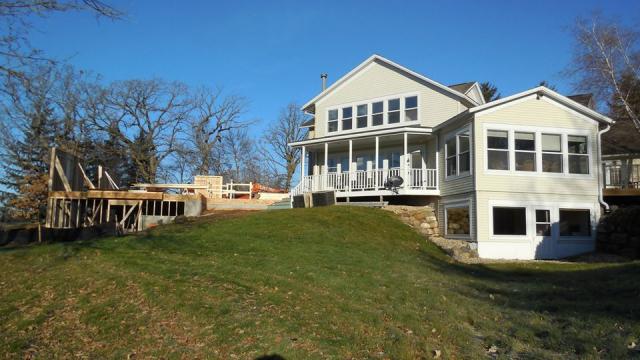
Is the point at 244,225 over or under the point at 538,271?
over

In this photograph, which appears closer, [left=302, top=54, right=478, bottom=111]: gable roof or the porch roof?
the porch roof

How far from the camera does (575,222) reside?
17.6m

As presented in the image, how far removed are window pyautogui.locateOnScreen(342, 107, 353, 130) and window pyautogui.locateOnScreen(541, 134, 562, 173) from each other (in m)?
10.0

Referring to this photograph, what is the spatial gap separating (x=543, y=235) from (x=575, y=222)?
1478 mm

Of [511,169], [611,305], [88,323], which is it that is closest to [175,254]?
[88,323]

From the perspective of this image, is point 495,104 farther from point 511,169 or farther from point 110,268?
point 110,268

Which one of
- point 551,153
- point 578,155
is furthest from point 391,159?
point 578,155

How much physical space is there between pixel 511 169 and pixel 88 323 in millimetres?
14770

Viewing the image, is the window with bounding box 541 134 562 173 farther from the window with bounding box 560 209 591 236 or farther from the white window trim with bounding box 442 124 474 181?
the white window trim with bounding box 442 124 474 181

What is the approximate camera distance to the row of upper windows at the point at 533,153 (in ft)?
57.4

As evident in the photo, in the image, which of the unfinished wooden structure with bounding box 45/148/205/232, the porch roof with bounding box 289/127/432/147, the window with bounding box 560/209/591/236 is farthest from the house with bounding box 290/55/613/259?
the unfinished wooden structure with bounding box 45/148/205/232

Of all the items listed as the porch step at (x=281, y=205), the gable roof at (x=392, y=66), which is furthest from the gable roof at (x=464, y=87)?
the porch step at (x=281, y=205)

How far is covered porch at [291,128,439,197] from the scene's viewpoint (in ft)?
67.5

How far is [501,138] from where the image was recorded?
17594mm
